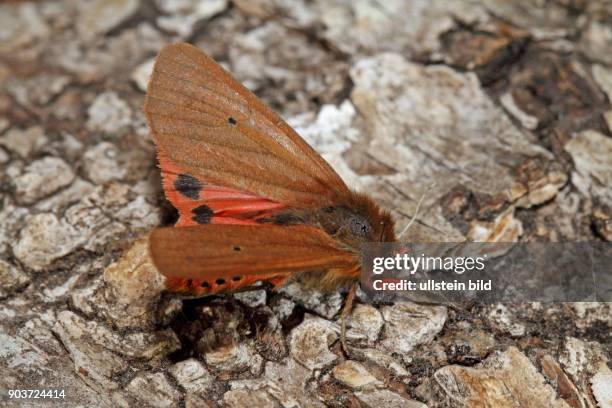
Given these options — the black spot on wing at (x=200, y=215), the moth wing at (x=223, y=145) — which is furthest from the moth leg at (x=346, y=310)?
the black spot on wing at (x=200, y=215)

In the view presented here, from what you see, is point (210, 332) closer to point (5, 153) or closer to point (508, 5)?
point (5, 153)

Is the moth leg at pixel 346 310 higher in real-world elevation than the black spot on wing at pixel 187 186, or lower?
lower

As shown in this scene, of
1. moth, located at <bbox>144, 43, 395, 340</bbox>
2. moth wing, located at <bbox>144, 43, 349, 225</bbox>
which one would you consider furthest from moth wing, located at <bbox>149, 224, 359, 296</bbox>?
moth wing, located at <bbox>144, 43, 349, 225</bbox>

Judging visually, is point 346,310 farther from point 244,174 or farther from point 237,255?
point 244,174

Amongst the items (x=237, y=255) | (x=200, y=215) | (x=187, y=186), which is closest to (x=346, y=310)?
(x=237, y=255)

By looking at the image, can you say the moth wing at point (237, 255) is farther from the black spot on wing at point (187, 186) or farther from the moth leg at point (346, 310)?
the black spot on wing at point (187, 186)

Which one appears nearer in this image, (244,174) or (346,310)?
(346,310)
